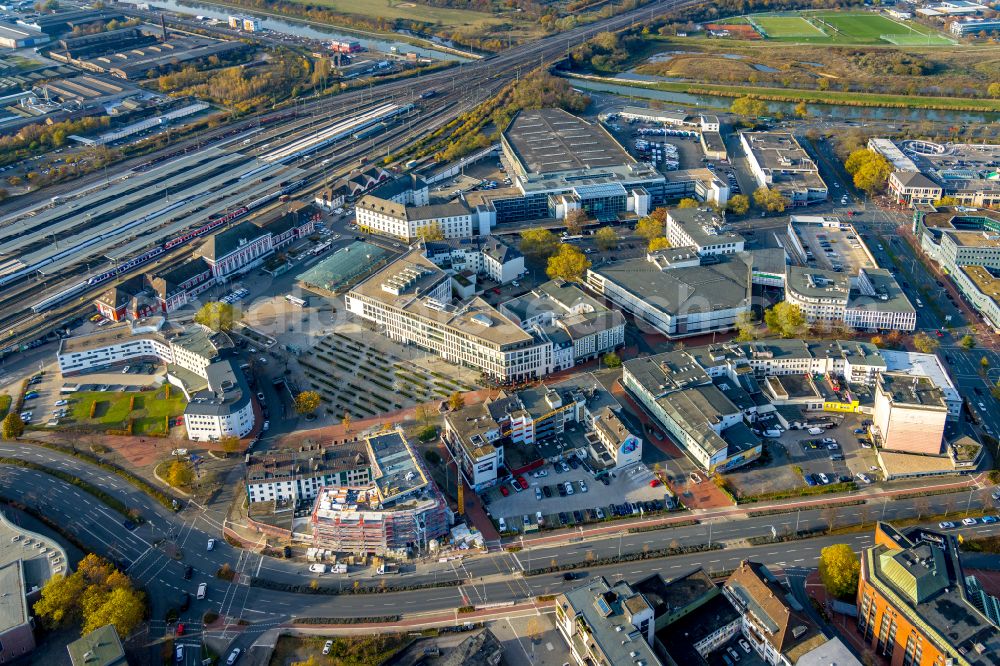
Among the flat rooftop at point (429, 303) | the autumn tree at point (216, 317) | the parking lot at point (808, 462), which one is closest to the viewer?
the parking lot at point (808, 462)

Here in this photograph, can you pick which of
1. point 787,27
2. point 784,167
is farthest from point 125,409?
point 787,27

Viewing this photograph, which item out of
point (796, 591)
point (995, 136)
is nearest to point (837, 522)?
point (796, 591)

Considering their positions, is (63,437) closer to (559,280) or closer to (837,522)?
(559,280)

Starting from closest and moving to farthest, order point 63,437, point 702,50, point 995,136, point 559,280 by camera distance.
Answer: point 63,437 < point 559,280 < point 995,136 < point 702,50

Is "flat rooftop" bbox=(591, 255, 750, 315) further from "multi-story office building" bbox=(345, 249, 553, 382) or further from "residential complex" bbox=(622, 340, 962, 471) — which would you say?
"multi-story office building" bbox=(345, 249, 553, 382)

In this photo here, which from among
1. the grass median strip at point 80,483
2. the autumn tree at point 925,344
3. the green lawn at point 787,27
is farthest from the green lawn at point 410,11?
the grass median strip at point 80,483

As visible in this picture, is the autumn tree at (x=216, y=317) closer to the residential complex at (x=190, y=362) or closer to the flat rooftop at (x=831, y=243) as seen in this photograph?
the residential complex at (x=190, y=362)
